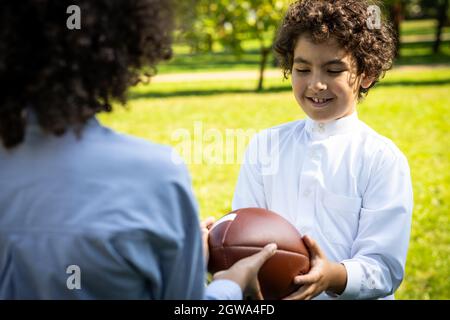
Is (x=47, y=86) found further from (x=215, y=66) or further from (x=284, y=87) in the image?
(x=215, y=66)

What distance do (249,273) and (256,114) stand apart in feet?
33.0

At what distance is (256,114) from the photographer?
11867mm

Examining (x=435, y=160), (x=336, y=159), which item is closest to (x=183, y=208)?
(x=336, y=159)

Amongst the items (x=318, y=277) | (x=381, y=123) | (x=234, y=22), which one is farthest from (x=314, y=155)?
(x=234, y=22)

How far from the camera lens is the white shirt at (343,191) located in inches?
92.8

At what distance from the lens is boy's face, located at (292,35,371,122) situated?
2.54 meters

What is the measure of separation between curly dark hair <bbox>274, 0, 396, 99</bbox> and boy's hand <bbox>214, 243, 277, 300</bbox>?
1012 millimetres

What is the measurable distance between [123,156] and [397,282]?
1407 mm

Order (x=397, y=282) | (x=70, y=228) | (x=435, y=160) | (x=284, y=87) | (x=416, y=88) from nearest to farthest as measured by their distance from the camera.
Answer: (x=70, y=228), (x=397, y=282), (x=435, y=160), (x=416, y=88), (x=284, y=87)

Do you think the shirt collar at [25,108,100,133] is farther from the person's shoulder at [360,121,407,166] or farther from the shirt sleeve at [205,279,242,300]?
the person's shoulder at [360,121,407,166]

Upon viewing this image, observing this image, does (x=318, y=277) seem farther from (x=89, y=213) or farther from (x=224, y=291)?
(x=89, y=213)

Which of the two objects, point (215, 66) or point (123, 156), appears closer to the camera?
point (123, 156)

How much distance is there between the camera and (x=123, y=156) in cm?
147

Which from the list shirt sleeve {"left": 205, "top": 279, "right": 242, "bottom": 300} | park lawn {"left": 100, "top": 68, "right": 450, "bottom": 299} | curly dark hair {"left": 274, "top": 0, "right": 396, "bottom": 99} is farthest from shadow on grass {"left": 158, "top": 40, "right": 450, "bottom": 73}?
shirt sleeve {"left": 205, "top": 279, "right": 242, "bottom": 300}
